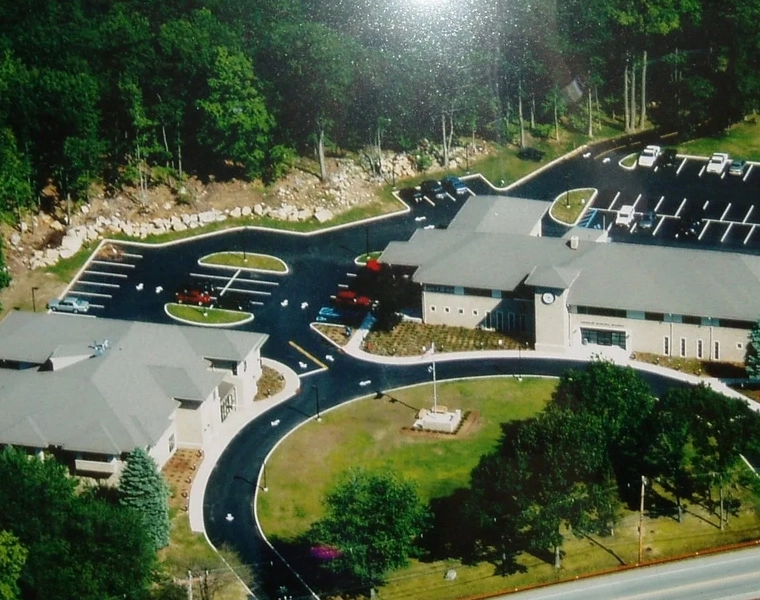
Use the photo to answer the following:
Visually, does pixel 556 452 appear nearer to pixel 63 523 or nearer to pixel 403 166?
pixel 63 523

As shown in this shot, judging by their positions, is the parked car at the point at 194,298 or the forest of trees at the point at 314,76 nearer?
the parked car at the point at 194,298

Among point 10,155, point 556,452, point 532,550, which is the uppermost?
point 10,155

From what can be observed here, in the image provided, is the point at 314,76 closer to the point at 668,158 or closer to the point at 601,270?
the point at 668,158

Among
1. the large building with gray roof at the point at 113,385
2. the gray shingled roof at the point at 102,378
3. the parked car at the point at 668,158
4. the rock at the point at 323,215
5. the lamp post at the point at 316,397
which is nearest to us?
the large building with gray roof at the point at 113,385

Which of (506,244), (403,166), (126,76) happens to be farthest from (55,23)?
(506,244)

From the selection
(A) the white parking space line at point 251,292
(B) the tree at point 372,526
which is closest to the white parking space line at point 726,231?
(A) the white parking space line at point 251,292

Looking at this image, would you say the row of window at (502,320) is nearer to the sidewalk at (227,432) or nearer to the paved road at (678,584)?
the sidewalk at (227,432)

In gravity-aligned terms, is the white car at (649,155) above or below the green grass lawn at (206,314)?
above

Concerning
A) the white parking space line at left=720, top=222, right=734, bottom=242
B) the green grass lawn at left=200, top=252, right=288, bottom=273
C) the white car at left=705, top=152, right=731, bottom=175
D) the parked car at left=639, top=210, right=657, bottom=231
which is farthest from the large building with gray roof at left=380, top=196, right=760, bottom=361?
the white car at left=705, top=152, right=731, bottom=175
